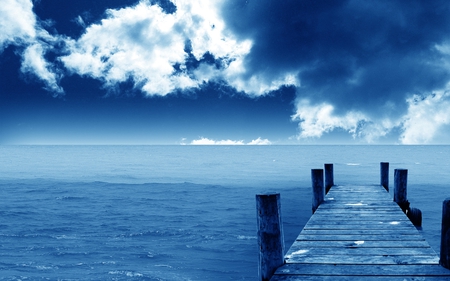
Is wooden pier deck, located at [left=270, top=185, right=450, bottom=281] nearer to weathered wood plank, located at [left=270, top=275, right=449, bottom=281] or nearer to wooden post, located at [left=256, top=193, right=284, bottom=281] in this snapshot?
weathered wood plank, located at [left=270, top=275, right=449, bottom=281]

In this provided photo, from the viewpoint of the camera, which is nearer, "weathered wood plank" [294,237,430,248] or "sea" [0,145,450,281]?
"weathered wood plank" [294,237,430,248]

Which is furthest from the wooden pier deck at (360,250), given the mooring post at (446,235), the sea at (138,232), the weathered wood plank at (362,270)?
the sea at (138,232)

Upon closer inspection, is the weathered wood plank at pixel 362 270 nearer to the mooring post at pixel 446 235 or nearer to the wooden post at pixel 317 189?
the mooring post at pixel 446 235

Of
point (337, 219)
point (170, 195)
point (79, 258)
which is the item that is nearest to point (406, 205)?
point (337, 219)

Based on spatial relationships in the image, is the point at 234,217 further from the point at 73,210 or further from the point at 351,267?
the point at 351,267

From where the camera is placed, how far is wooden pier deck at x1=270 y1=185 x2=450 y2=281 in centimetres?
447

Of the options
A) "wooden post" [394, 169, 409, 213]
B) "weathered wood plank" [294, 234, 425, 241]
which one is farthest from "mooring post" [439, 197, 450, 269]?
"wooden post" [394, 169, 409, 213]

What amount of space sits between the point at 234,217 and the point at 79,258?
28.2 feet

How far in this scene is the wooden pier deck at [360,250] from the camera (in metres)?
4.47

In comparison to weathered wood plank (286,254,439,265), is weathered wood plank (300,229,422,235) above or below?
below

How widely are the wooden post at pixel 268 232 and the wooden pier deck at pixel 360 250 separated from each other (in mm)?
154

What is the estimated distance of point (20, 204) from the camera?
21.4 metres

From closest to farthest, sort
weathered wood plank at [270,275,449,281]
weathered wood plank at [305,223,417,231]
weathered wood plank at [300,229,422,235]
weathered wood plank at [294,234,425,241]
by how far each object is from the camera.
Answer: weathered wood plank at [270,275,449,281] < weathered wood plank at [294,234,425,241] < weathered wood plank at [300,229,422,235] < weathered wood plank at [305,223,417,231]

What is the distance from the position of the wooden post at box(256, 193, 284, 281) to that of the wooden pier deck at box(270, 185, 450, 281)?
154mm
